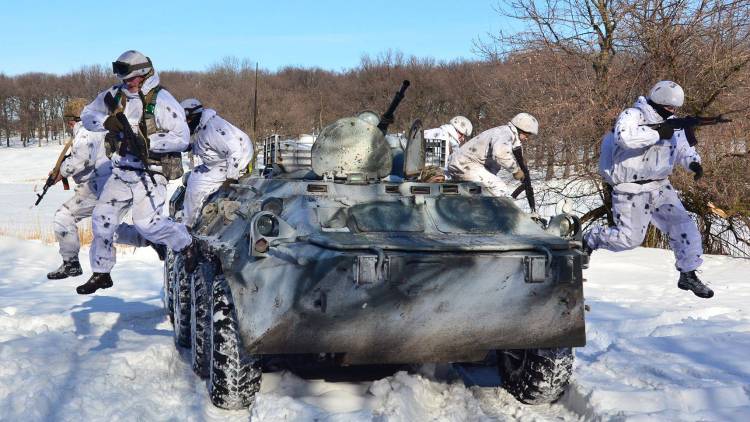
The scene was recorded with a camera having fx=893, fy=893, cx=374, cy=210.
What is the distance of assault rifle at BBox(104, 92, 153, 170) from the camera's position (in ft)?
19.9

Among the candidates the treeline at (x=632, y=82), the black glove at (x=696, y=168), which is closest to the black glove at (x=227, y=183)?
the black glove at (x=696, y=168)

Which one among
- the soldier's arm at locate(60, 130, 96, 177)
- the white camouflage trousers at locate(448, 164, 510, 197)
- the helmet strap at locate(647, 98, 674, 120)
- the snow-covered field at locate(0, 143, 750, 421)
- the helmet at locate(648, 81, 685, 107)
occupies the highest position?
Answer: the helmet at locate(648, 81, 685, 107)

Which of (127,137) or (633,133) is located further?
(633,133)

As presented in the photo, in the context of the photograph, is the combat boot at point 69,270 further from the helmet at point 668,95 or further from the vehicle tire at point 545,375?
the helmet at point 668,95

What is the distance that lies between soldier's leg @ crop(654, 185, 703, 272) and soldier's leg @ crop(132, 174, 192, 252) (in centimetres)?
364

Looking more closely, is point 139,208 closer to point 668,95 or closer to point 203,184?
point 203,184

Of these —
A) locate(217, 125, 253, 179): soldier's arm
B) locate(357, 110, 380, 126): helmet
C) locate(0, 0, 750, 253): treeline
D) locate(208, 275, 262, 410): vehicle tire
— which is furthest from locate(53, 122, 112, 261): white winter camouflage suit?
locate(0, 0, 750, 253): treeline

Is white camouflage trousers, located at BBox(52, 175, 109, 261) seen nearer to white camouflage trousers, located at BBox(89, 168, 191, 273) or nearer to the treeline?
white camouflage trousers, located at BBox(89, 168, 191, 273)

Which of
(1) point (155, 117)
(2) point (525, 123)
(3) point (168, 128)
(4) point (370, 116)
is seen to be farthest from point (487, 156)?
(1) point (155, 117)

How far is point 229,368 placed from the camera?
5270 mm

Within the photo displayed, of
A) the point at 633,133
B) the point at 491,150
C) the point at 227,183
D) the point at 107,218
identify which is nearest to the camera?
the point at 107,218

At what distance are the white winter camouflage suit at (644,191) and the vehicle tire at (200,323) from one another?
3062 millimetres

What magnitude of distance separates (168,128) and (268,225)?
1.47 metres

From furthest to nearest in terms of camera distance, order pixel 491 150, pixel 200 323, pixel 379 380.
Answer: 1. pixel 491 150
2. pixel 200 323
3. pixel 379 380
